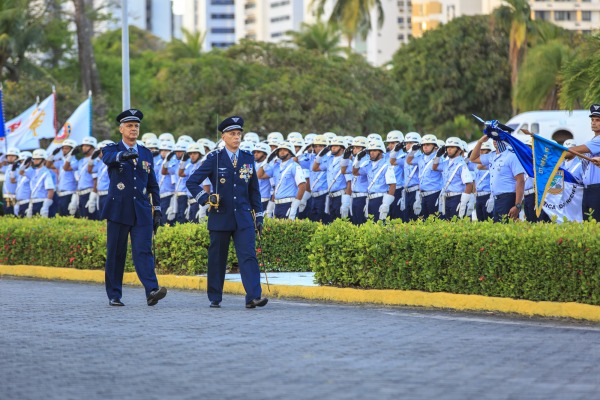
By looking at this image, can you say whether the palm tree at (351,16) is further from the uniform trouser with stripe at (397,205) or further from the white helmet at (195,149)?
the uniform trouser with stripe at (397,205)

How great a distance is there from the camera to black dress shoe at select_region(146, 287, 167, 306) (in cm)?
1448

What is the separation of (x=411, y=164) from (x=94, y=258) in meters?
6.31

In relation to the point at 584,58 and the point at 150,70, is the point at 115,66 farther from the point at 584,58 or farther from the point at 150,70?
the point at 584,58

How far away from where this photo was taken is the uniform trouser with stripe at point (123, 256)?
14766mm

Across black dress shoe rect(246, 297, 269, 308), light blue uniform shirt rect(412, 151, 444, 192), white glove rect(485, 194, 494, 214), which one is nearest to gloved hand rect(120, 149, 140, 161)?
black dress shoe rect(246, 297, 269, 308)

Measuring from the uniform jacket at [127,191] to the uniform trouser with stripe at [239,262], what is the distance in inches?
33.7

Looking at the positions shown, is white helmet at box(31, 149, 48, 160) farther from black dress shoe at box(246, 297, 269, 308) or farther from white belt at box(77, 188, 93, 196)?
black dress shoe at box(246, 297, 269, 308)

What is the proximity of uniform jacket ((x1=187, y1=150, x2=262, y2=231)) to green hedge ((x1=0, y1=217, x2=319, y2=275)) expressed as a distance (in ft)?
6.56

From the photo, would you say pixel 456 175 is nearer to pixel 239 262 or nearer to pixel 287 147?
pixel 287 147

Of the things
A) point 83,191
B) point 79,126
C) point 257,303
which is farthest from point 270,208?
point 79,126

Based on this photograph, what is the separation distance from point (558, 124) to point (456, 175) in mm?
14450

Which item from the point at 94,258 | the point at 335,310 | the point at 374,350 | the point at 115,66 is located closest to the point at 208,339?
the point at 374,350

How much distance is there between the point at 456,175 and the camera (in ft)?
73.6

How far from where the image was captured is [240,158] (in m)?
14.7
